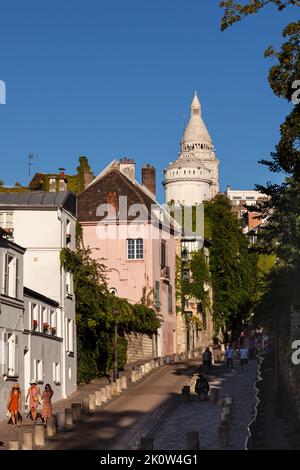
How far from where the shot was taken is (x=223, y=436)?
114 feet

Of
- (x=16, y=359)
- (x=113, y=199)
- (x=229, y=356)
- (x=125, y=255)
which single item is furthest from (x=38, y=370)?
(x=113, y=199)

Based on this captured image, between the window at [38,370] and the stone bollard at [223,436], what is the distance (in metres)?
14.6

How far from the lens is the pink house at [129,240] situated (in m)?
80.8

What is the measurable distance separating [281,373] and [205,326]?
4351 cm

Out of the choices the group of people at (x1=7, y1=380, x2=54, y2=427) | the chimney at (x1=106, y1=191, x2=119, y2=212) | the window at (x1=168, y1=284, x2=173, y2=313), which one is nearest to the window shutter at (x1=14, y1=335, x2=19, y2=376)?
the group of people at (x1=7, y1=380, x2=54, y2=427)

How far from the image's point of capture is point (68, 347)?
54.2 m

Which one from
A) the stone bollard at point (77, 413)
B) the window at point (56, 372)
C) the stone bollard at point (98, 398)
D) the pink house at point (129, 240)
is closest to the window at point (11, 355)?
the stone bollard at point (77, 413)

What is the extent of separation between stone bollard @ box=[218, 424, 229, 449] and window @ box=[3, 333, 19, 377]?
10912mm

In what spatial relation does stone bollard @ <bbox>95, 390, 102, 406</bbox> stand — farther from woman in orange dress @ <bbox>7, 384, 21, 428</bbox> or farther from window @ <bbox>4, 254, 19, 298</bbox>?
woman in orange dress @ <bbox>7, 384, 21, 428</bbox>

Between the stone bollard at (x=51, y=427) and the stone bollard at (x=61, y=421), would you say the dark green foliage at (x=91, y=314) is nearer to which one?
the stone bollard at (x=61, y=421)

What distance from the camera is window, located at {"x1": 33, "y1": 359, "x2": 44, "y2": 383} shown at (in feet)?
157

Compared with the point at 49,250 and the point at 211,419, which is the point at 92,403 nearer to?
the point at 211,419

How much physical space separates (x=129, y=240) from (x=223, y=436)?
4713cm

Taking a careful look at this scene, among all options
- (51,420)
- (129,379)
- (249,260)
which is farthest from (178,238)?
(51,420)
